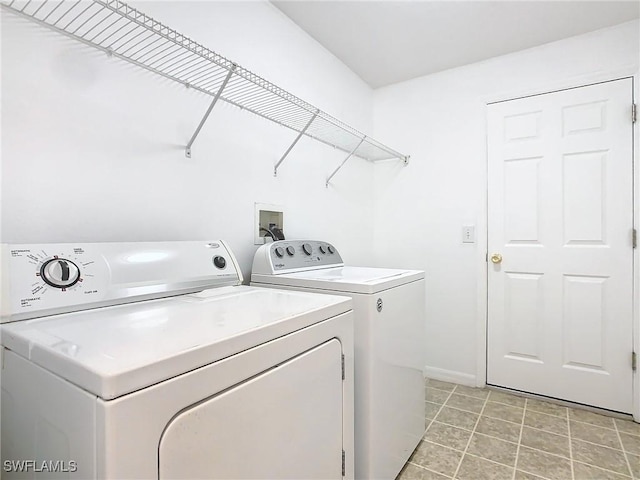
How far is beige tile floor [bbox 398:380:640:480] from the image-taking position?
5.30 ft

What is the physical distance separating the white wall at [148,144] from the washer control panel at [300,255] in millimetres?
185

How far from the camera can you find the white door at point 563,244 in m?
2.13

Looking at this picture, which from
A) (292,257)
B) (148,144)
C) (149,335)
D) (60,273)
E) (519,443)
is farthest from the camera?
(519,443)

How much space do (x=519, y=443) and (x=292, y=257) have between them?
160cm

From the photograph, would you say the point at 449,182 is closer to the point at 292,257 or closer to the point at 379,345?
the point at 292,257

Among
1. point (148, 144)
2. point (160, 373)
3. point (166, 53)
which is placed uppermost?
point (166, 53)

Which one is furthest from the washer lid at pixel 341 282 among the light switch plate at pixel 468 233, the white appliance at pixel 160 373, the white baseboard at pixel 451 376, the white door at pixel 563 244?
the white baseboard at pixel 451 376

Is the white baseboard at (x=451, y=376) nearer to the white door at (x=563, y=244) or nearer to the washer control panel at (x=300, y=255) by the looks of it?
the white door at (x=563, y=244)

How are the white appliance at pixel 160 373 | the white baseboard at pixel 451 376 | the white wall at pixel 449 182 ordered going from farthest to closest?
the white baseboard at pixel 451 376 → the white wall at pixel 449 182 → the white appliance at pixel 160 373

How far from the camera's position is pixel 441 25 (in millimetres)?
2133

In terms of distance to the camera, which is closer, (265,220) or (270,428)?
(270,428)

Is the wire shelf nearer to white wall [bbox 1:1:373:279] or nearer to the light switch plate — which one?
white wall [bbox 1:1:373:279]

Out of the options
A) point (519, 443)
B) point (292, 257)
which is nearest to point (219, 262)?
point (292, 257)

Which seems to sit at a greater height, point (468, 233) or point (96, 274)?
point (468, 233)
